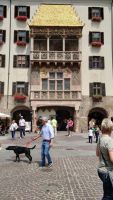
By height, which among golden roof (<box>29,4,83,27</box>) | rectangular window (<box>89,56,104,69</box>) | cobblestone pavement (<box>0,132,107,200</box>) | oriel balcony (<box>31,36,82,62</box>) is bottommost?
cobblestone pavement (<box>0,132,107,200</box>)

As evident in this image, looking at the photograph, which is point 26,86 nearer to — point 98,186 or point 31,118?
point 31,118

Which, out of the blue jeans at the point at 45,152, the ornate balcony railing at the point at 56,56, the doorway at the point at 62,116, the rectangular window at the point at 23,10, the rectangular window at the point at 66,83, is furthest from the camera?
the rectangular window at the point at 23,10

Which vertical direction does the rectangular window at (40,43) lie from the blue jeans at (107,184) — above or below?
above

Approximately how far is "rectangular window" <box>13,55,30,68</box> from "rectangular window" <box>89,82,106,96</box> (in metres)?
8.25

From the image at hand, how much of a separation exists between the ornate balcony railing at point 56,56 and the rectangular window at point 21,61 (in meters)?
1.41

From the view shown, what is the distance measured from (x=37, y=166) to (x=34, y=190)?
14.8 ft

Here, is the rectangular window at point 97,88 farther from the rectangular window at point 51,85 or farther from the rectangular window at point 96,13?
the rectangular window at point 96,13

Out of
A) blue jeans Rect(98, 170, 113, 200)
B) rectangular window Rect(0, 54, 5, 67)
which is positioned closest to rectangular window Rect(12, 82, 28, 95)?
rectangular window Rect(0, 54, 5, 67)

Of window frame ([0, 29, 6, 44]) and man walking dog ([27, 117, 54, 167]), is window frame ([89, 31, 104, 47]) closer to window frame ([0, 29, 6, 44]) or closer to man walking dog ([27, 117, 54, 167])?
window frame ([0, 29, 6, 44])

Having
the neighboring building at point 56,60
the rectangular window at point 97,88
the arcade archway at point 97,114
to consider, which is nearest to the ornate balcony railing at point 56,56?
the neighboring building at point 56,60

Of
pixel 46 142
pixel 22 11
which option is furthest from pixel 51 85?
pixel 46 142

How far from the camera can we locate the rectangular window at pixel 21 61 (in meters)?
43.8

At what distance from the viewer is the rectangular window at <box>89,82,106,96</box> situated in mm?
43688

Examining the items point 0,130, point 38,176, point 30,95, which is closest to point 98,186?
point 38,176
